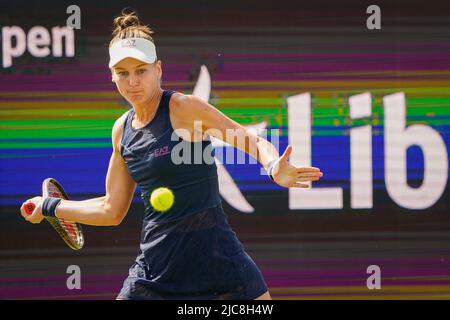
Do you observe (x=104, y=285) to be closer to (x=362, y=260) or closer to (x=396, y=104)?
(x=362, y=260)

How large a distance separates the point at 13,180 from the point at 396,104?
2.38 m

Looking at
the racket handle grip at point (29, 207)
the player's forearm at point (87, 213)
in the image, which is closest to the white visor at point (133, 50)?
the player's forearm at point (87, 213)

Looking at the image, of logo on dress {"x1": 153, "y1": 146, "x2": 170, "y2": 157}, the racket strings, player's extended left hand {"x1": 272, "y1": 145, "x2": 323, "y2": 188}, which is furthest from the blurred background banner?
player's extended left hand {"x1": 272, "y1": 145, "x2": 323, "y2": 188}

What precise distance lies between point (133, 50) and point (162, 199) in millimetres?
702

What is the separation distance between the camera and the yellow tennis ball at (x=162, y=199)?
3505mm

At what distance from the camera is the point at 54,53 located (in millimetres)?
4895

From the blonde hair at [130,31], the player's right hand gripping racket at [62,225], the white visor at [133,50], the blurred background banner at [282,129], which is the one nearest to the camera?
the white visor at [133,50]

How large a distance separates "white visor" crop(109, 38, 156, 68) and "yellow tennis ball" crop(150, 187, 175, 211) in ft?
1.98

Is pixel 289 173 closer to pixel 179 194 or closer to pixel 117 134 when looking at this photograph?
pixel 179 194

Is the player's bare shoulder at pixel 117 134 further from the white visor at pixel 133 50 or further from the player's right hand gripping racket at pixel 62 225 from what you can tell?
the player's right hand gripping racket at pixel 62 225

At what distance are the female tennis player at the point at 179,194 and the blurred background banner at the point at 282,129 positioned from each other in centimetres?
125

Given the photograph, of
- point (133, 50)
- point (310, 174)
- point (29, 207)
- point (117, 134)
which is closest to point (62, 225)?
point (29, 207)

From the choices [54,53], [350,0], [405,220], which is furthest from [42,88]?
[405,220]

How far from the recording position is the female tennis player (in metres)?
3.56
